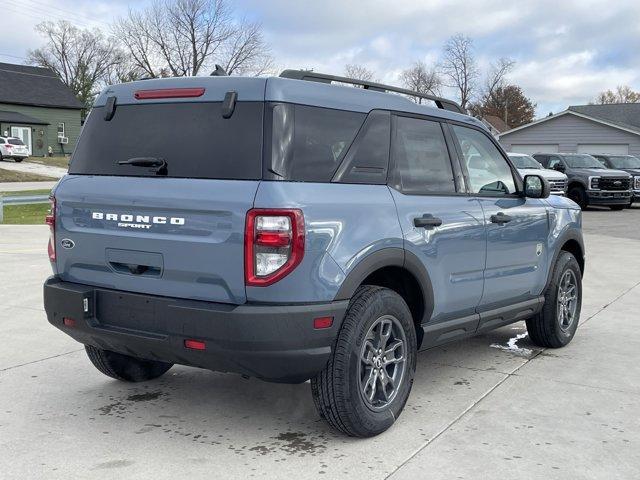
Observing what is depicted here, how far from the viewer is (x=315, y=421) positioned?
4.25 metres

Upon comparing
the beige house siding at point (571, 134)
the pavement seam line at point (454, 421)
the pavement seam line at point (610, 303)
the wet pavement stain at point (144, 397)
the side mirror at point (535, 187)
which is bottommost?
the wet pavement stain at point (144, 397)

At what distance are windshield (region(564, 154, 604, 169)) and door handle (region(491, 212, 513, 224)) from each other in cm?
1977

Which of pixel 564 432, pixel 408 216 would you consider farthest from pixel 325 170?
pixel 564 432

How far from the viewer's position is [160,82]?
4.03 meters

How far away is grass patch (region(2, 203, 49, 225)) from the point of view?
54.7ft

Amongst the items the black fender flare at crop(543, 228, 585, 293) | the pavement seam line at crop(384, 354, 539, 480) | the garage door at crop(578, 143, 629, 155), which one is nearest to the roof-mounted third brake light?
the pavement seam line at crop(384, 354, 539, 480)

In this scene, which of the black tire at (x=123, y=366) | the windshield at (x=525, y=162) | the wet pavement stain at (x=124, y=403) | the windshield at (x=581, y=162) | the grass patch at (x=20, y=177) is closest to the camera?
the wet pavement stain at (x=124, y=403)

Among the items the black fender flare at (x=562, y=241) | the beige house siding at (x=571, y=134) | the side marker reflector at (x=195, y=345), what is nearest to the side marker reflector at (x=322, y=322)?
the side marker reflector at (x=195, y=345)

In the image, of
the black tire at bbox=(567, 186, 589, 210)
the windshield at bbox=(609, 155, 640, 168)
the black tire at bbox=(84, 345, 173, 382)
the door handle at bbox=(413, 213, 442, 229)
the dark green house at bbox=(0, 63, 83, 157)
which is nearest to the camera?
the door handle at bbox=(413, 213, 442, 229)

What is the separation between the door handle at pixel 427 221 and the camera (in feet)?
13.7

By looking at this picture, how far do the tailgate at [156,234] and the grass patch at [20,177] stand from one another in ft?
104

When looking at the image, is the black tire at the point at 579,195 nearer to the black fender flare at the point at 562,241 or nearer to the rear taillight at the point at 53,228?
the black fender flare at the point at 562,241

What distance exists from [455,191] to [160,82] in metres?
1.98

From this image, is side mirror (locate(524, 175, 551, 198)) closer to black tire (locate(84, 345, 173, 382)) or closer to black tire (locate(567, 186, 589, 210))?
black tire (locate(84, 345, 173, 382))
